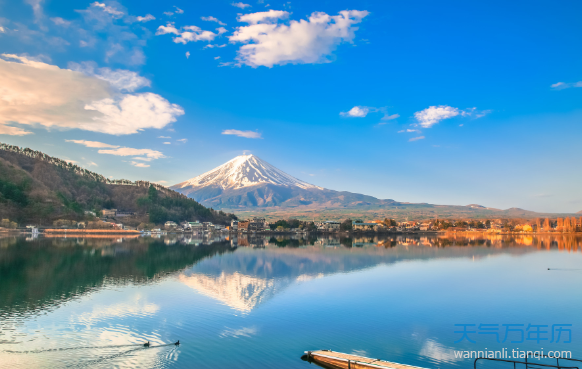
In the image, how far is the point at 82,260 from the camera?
30.5 metres

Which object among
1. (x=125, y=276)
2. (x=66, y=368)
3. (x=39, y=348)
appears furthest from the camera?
(x=125, y=276)

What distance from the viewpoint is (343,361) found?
9438 mm

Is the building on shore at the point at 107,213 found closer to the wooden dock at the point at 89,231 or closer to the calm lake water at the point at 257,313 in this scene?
the wooden dock at the point at 89,231

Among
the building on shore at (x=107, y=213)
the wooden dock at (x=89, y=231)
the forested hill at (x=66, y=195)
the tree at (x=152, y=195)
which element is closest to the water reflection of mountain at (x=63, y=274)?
the wooden dock at (x=89, y=231)

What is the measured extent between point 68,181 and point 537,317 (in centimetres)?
10631

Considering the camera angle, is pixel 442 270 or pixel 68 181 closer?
pixel 442 270

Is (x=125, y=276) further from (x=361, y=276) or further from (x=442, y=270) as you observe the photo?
(x=442, y=270)

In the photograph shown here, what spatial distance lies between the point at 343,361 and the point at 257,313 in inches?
245

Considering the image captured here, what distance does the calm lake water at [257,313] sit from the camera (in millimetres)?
10508

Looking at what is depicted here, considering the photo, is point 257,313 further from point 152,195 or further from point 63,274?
point 152,195

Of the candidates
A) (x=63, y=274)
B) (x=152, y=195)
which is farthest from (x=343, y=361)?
(x=152, y=195)

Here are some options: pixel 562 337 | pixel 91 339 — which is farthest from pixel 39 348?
pixel 562 337

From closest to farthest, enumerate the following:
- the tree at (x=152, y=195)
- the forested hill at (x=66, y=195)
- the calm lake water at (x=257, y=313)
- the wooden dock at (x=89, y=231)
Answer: the calm lake water at (x=257, y=313) → the wooden dock at (x=89, y=231) → the forested hill at (x=66, y=195) → the tree at (x=152, y=195)

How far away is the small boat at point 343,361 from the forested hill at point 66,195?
265 ft
